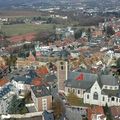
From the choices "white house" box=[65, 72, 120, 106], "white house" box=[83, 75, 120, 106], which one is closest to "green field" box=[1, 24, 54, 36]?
"white house" box=[65, 72, 120, 106]

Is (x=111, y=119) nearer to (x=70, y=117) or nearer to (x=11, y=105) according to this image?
(x=70, y=117)

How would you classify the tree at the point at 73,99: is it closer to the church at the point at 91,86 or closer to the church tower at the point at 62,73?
the church at the point at 91,86

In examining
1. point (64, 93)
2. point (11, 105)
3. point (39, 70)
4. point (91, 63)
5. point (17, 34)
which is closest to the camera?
point (11, 105)

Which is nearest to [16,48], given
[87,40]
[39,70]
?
[87,40]

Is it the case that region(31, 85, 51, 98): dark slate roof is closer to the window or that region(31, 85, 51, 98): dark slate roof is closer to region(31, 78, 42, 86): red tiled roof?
the window

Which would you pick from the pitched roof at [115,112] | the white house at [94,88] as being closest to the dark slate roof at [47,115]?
the white house at [94,88]
